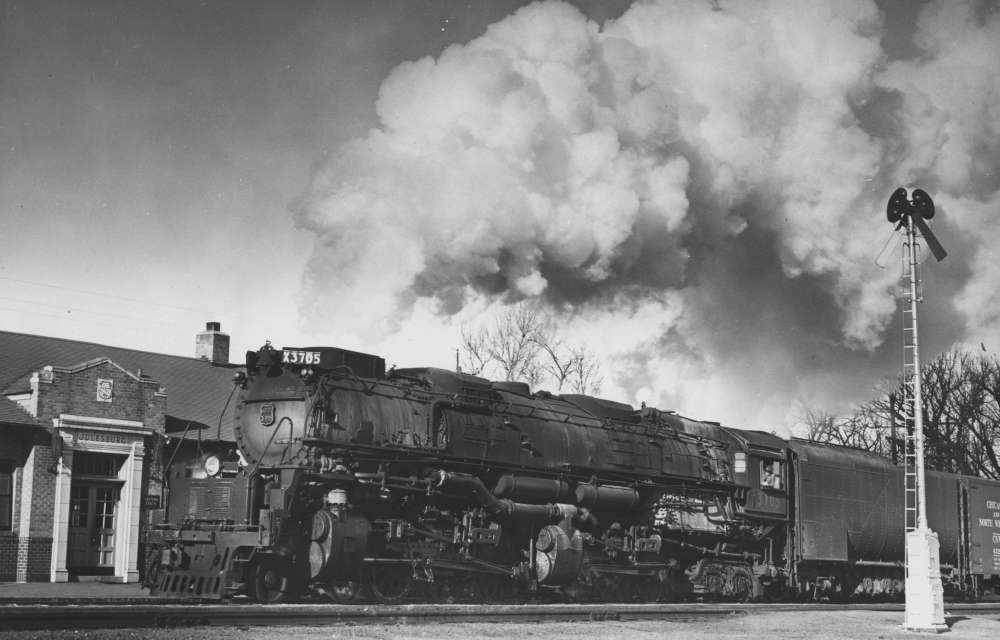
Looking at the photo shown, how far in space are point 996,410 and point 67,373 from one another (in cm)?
4700

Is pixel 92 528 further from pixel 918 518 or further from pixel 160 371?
pixel 918 518

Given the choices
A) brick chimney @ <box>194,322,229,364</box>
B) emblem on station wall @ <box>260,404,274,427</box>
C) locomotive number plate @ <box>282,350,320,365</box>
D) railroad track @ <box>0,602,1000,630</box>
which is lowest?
railroad track @ <box>0,602,1000,630</box>

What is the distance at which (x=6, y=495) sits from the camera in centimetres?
2567

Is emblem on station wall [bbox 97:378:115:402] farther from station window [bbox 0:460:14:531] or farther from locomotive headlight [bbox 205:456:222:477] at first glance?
locomotive headlight [bbox 205:456:222:477]

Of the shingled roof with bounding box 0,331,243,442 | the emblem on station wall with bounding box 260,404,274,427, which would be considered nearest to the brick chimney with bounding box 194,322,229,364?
the shingled roof with bounding box 0,331,243,442

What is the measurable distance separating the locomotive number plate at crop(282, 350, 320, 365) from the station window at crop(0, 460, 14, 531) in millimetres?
12414

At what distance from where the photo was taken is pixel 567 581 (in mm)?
19562

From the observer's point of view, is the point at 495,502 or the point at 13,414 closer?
the point at 495,502

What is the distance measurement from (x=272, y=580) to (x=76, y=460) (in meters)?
12.6

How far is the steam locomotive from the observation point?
1602 cm

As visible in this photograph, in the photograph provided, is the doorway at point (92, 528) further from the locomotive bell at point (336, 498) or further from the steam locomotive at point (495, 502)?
the locomotive bell at point (336, 498)

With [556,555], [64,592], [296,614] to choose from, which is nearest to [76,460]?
[64,592]

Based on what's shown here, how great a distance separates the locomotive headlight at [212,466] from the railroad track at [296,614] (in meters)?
2.79

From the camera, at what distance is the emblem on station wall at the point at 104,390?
26906mm
